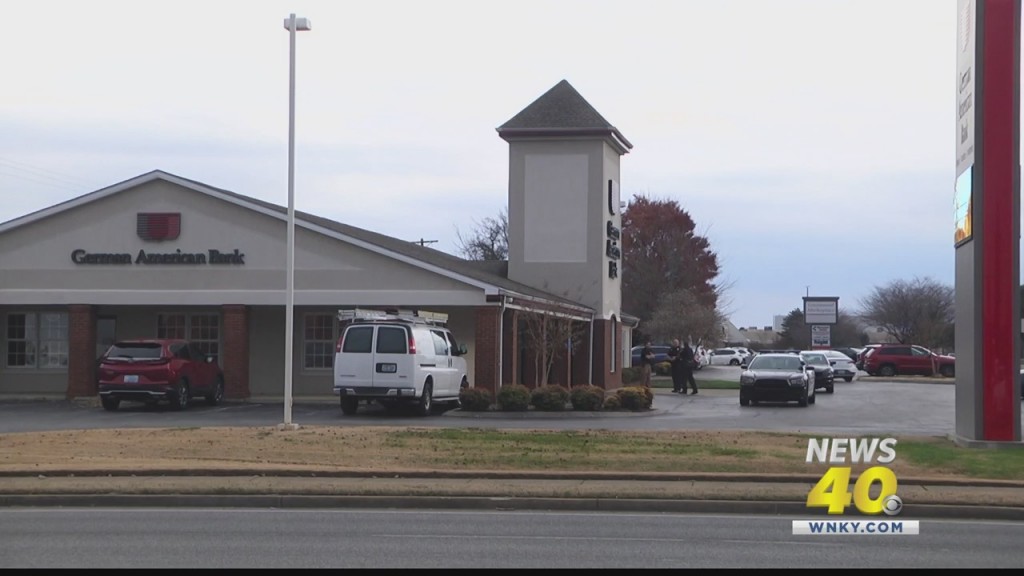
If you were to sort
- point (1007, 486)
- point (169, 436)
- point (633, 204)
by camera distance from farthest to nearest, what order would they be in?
1. point (633, 204)
2. point (169, 436)
3. point (1007, 486)

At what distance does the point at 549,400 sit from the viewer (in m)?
28.6

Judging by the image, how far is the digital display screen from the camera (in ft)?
67.2

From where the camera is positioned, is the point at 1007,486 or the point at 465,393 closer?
the point at 1007,486

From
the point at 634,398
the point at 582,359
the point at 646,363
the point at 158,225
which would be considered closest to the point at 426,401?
the point at 634,398

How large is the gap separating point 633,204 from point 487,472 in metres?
64.7

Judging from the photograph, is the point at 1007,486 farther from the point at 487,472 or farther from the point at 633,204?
the point at 633,204

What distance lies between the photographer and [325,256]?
3288 cm

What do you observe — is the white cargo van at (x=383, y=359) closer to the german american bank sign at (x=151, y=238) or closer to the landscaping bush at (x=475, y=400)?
the landscaping bush at (x=475, y=400)

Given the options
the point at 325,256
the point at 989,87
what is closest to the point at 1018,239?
the point at 989,87

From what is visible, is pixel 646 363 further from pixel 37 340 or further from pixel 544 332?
pixel 37 340

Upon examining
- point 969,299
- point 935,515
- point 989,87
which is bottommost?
point 935,515

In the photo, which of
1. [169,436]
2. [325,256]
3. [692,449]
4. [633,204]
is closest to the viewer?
[692,449]

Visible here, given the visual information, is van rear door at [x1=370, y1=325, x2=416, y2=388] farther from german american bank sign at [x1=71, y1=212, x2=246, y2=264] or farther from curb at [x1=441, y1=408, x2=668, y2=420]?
german american bank sign at [x1=71, y1=212, x2=246, y2=264]

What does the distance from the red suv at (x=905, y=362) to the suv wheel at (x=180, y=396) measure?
40.7 m
